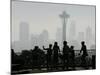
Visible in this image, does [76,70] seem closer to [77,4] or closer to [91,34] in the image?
[91,34]

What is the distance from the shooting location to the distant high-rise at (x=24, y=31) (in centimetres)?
298

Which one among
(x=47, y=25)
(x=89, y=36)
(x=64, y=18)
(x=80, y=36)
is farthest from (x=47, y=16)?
(x=89, y=36)

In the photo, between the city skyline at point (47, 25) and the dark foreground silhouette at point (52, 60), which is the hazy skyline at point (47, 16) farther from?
the dark foreground silhouette at point (52, 60)

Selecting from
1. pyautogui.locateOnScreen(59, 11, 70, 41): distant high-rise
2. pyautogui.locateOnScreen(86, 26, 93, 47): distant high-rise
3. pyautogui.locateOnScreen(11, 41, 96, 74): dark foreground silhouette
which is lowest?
pyautogui.locateOnScreen(11, 41, 96, 74): dark foreground silhouette

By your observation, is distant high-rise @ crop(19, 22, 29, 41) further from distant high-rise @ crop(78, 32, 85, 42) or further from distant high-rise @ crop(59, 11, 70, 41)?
distant high-rise @ crop(78, 32, 85, 42)

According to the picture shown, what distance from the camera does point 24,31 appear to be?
3008 mm

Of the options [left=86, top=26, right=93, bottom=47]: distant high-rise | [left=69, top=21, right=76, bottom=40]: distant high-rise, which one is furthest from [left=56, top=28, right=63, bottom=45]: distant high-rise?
[left=86, top=26, right=93, bottom=47]: distant high-rise

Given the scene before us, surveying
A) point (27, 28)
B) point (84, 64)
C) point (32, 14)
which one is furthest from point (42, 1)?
point (84, 64)

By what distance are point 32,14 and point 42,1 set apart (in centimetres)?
25

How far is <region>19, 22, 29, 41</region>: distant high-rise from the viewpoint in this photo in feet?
9.79

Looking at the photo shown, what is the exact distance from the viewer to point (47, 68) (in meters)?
3.11

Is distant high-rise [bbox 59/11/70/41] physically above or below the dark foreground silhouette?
above

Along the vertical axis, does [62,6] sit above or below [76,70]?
above

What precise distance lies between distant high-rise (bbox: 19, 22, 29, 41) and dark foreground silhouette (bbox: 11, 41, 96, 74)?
190mm
